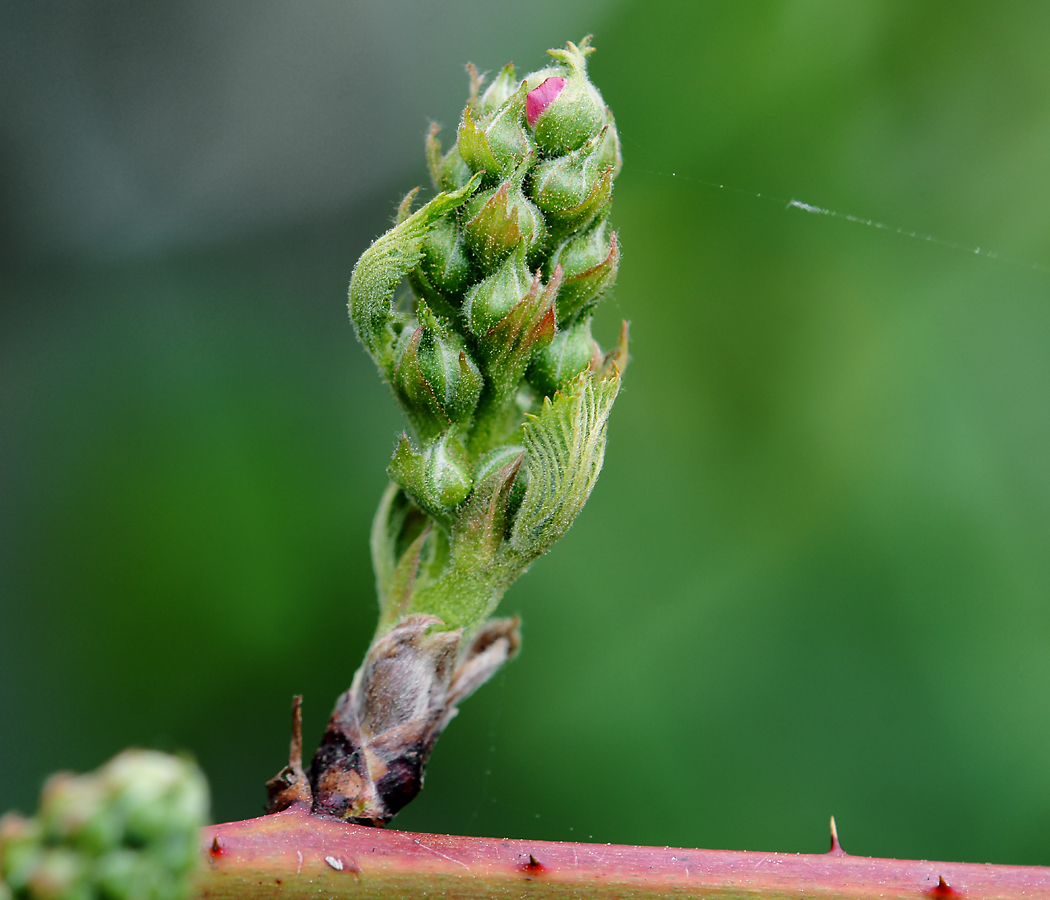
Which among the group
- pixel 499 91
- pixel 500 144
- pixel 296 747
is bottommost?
pixel 296 747

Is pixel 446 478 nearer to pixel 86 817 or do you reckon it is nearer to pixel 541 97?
pixel 541 97

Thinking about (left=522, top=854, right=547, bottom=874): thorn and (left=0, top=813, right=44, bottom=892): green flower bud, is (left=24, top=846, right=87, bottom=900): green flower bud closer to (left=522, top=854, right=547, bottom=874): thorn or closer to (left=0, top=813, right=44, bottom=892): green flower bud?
(left=0, top=813, right=44, bottom=892): green flower bud

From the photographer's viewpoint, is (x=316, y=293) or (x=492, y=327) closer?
(x=492, y=327)

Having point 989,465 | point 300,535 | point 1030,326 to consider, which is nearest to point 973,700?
point 989,465

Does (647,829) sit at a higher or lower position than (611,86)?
lower

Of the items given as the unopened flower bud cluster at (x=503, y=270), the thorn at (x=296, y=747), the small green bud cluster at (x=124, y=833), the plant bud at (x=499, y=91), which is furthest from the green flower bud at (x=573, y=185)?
the small green bud cluster at (x=124, y=833)

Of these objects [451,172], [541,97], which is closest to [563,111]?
[541,97]

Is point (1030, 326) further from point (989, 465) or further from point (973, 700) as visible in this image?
point (973, 700)
